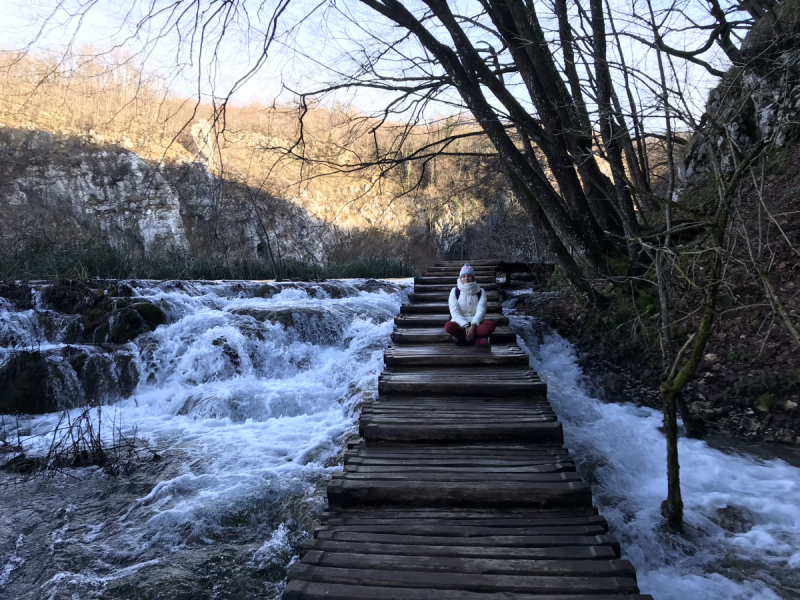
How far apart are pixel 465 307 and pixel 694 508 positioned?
283cm

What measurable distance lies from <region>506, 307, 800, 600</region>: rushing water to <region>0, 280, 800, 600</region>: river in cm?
1

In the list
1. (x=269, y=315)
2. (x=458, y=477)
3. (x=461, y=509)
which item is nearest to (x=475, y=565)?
(x=461, y=509)

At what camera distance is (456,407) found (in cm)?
367

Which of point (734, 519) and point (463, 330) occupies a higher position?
point (463, 330)

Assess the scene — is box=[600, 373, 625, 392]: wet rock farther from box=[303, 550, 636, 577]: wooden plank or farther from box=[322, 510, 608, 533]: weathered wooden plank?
box=[303, 550, 636, 577]: wooden plank

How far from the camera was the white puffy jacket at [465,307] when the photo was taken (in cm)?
519

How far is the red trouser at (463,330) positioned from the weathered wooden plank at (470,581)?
324 centimetres

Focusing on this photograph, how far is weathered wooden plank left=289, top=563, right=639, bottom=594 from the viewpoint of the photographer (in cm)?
185

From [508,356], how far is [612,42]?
247 inches

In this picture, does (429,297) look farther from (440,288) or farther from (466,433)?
(466,433)

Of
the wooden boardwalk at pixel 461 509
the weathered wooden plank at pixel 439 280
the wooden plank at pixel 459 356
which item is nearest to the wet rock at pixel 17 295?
the weathered wooden plank at pixel 439 280

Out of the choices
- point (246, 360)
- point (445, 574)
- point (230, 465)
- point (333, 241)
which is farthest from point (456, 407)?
point (333, 241)

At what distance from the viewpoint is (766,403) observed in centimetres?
484

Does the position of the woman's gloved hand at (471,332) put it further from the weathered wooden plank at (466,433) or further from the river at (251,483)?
the weathered wooden plank at (466,433)
